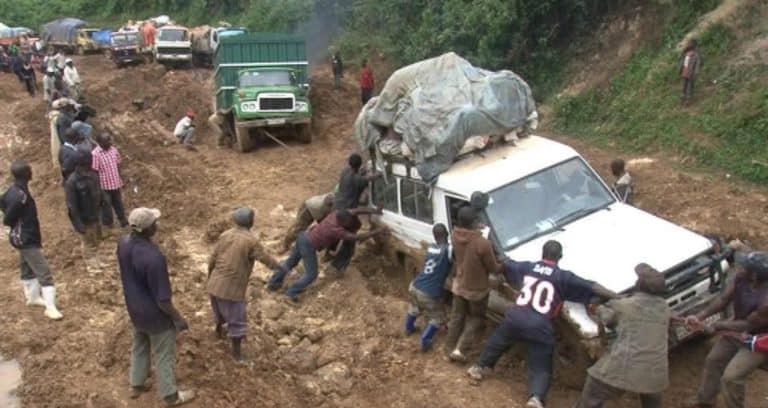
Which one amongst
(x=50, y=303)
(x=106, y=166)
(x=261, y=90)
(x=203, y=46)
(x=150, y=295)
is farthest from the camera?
(x=203, y=46)

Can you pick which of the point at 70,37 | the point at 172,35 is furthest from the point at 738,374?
the point at 70,37

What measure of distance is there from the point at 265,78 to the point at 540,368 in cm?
1221

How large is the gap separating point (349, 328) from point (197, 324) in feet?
5.23

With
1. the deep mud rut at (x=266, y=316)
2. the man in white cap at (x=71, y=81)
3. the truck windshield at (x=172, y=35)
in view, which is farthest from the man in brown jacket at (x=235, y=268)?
the truck windshield at (x=172, y=35)

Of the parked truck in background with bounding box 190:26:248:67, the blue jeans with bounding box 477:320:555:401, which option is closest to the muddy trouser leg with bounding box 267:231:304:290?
the blue jeans with bounding box 477:320:555:401

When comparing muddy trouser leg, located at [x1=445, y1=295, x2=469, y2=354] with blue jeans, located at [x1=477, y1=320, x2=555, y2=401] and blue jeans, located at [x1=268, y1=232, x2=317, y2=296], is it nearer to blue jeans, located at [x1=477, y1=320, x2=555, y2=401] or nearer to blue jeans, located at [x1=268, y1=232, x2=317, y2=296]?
blue jeans, located at [x1=477, y1=320, x2=555, y2=401]

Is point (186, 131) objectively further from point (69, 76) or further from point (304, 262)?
point (304, 262)

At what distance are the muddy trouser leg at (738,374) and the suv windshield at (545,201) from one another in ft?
6.83

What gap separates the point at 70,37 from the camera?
1490 inches

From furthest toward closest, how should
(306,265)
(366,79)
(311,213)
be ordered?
1. (366,79)
2. (311,213)
3. (306,265)

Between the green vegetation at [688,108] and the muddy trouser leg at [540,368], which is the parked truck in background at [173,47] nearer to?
the green vegetation at [688,108]

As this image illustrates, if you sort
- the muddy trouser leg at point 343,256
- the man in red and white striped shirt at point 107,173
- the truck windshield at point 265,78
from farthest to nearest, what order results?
1. the truck windshield at point 265,78
2. the man in red and white striped shirt at point 107,173
3. the muddy trouser leg at point 343,256

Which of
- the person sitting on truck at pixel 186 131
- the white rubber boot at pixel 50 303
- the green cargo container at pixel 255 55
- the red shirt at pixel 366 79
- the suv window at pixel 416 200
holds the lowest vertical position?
the person sitting on truck at pixel 186 131

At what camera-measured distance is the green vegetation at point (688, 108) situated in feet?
39.1
